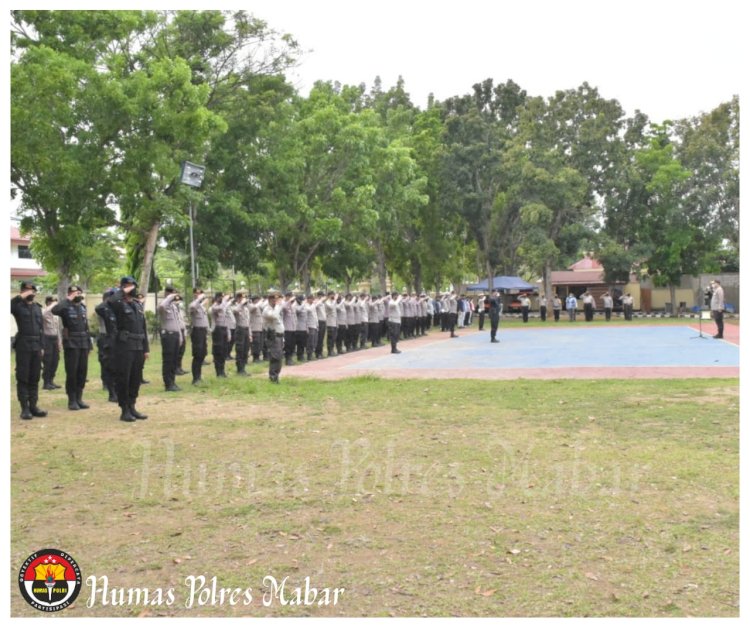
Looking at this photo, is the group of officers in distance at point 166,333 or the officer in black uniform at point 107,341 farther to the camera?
the officer in black uniform at point 107,341

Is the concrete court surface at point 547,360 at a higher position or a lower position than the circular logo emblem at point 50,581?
higher

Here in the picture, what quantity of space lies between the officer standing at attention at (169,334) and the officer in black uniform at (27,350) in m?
2.56

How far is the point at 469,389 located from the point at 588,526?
7368 mm

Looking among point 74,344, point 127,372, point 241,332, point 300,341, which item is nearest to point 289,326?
point 300,341

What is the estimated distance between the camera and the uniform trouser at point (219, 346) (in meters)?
15.4

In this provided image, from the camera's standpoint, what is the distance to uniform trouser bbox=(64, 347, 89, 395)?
11.7 m

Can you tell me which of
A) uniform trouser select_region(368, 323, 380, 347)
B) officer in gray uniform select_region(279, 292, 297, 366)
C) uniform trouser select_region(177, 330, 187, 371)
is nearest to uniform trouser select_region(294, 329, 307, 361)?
officer in gray uniform select_region(279, 292, 297, 366)

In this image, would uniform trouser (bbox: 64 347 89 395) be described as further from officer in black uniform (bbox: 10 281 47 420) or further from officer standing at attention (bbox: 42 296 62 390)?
officer standing at attention (bbox: 42 296 62 390)

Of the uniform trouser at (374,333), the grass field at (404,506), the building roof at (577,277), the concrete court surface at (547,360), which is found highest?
the building roof at (577,277)

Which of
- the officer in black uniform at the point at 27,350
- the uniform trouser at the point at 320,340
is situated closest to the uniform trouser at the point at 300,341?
the uniform trouser at the point at 320,340

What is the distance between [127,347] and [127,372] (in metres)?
0.33

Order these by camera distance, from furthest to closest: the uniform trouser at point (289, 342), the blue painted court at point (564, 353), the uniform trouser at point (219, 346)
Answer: the uniform trouser at point (289, 342)
the blue painted court at point (564, 353)
the uniform trouser at point (219, 346)

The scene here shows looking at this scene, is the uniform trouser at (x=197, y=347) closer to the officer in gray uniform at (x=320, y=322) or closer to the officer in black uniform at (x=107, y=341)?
the officer in black uniform at (x=107, y=341)

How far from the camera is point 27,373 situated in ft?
35.9
